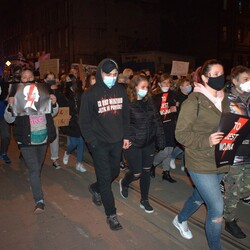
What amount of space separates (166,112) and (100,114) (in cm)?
235

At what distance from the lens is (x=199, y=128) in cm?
344

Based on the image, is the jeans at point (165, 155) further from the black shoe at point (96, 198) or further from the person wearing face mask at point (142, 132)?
the black shoe at point (96, 198)

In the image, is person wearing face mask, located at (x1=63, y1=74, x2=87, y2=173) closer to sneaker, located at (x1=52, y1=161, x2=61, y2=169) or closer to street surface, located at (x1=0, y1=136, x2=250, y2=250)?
sneaker, located at (x1=52, y1=161, x2=61, y2=169)

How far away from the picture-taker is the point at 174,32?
3928cm

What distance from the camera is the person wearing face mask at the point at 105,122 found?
4336 mm

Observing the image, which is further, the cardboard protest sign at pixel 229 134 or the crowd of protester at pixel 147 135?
the crowd of protester at pixel 147 135

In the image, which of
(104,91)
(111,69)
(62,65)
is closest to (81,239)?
(104,91)

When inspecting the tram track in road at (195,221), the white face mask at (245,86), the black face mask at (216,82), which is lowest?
the tram track in road at (195,221)

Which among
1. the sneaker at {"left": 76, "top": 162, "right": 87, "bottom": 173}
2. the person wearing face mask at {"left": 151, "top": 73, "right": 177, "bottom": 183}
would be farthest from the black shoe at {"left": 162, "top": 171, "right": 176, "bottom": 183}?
the sneaker at {"left": 76, "top": 162, "right": 87, "bottom": 173}

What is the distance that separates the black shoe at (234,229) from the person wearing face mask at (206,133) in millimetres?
883

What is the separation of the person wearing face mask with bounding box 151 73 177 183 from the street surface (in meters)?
0.42

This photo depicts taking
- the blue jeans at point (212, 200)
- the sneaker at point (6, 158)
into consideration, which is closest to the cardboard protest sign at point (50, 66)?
the sneaker at point (6, 158)

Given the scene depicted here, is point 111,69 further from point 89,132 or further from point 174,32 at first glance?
point 174,32

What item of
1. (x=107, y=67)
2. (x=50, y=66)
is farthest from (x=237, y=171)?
(x=50, y=66)
